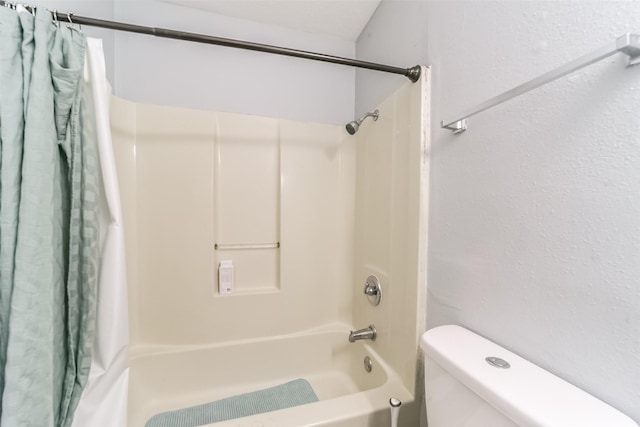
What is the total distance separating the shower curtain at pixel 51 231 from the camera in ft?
1.83

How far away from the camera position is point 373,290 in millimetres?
1330

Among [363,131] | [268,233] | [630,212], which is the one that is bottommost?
[268,233]

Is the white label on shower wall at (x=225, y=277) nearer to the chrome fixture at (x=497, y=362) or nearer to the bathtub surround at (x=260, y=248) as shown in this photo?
the bathtub surround at (x=260, y=248)

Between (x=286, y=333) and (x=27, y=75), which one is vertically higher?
(x=27, y=75)

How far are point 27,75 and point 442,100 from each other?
3.93ft

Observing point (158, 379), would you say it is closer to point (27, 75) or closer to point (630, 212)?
point (27, 75)

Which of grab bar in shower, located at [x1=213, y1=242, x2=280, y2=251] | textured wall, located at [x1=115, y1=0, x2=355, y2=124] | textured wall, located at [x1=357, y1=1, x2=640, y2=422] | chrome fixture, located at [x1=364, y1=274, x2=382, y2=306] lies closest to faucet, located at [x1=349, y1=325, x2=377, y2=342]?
chrome fixture, located at [x1=364, y1=274, x2=382, y2=306]

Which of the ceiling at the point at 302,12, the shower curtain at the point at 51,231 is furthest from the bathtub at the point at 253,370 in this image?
the ceiling at the point at 302,12

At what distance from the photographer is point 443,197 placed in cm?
91

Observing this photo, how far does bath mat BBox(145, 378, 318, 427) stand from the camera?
1.20 metres

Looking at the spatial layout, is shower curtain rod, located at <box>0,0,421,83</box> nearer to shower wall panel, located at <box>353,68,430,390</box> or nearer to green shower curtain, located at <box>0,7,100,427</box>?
green shower curtain, located at <box>0,7,100,427</box>

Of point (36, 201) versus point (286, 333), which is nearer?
point (36, 201)

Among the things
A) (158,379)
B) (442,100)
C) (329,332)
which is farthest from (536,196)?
(158,379)

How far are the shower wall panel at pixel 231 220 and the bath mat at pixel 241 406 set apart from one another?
0.97ft
